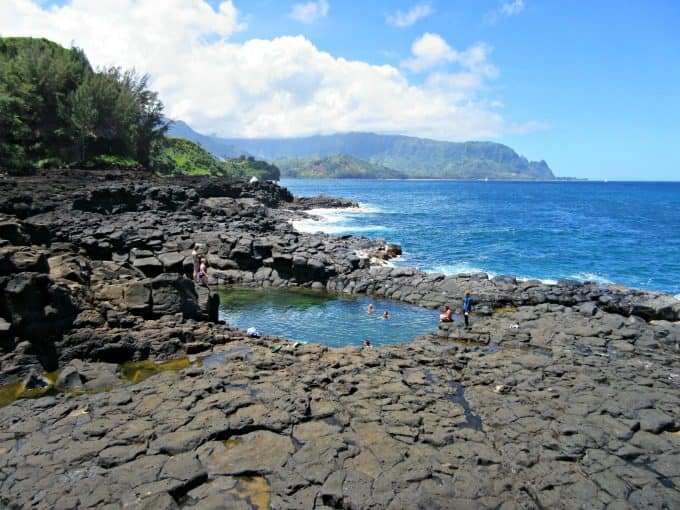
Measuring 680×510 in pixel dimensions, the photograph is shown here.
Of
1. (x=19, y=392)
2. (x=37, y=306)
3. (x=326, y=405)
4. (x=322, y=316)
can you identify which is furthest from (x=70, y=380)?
(x=322, y=316)

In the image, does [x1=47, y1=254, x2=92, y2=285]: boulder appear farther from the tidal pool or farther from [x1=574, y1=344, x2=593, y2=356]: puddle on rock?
[x1=574, y1=344, x2=593, y2=356]: puddle on rock

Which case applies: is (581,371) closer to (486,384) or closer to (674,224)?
(486,384)

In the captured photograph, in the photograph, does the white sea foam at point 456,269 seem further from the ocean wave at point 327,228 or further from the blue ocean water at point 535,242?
→ the ocean wave at point 327,228

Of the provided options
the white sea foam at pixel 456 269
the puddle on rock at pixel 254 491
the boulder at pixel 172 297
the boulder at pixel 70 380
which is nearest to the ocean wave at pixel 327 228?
the white sea foam at pixel 456 269

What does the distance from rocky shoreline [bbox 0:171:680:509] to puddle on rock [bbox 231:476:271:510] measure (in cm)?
4

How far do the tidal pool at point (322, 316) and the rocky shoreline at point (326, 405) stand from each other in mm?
2461

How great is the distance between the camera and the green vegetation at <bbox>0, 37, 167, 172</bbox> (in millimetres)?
59000

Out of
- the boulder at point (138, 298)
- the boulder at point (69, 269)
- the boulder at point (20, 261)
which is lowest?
the boulder at point (138, 298)

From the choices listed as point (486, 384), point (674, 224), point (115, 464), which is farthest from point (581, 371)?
point (674, 224)

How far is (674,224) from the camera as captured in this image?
269 feet

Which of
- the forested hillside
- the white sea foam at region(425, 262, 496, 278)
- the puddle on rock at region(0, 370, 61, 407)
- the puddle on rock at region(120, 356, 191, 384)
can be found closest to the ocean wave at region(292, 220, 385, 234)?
the white sea foam at region(425, 262, 496, 278)

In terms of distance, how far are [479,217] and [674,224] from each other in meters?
33.1

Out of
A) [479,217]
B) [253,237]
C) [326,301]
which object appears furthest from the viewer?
[479,217]

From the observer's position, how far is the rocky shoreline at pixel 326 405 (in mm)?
11594
